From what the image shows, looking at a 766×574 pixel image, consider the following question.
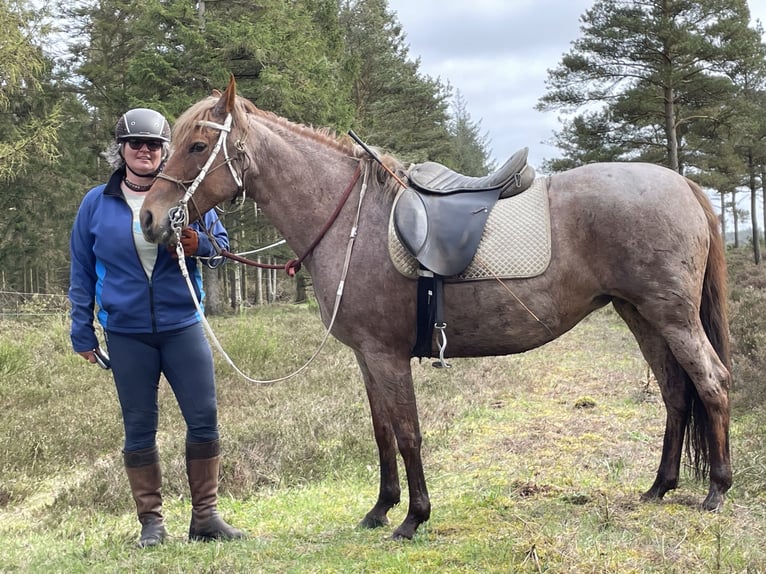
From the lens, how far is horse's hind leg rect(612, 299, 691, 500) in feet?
12.4

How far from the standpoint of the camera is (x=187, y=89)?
1697 cm

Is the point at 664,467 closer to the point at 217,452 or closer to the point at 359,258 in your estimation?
the point at 359,258

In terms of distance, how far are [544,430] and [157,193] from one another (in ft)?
13.5

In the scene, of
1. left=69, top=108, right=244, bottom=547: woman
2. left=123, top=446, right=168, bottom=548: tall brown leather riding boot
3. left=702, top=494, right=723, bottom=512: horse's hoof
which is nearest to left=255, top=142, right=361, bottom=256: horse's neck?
left=69, top=108, right=244, bottom=547: woman

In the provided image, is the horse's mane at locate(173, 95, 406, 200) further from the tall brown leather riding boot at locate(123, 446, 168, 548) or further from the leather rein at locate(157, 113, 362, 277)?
the tall brown leather riding boot at locate(123, 446, 168, 548)

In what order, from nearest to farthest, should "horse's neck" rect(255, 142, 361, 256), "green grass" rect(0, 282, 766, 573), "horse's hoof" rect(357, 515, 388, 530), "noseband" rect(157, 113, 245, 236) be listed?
1. "green grass" rect(0, 282, 766, 573)
2. "noseband" rect(157, 113, 245, 236)
3. "horse's neck" rect(255, 142, 361, 256)
4. "horse's hoof" rect(357, 515, 388, 530)

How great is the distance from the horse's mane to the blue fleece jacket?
2.01 feet

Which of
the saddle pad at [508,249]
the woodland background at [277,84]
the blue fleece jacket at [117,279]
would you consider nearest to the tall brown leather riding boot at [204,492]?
the blue fleece jacket at [117,279]

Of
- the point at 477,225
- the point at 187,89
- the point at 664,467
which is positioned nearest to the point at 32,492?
the point at 477,225

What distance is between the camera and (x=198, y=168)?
336 centimetres

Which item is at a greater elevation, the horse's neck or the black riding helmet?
the black riding helmet

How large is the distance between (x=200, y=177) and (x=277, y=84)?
45.8 ft

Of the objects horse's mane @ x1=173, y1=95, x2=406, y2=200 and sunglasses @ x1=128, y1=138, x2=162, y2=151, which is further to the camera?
sunglasses @ x1=128, y1=138, x2=162, y2=151

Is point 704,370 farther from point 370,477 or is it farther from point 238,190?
point 238,190
